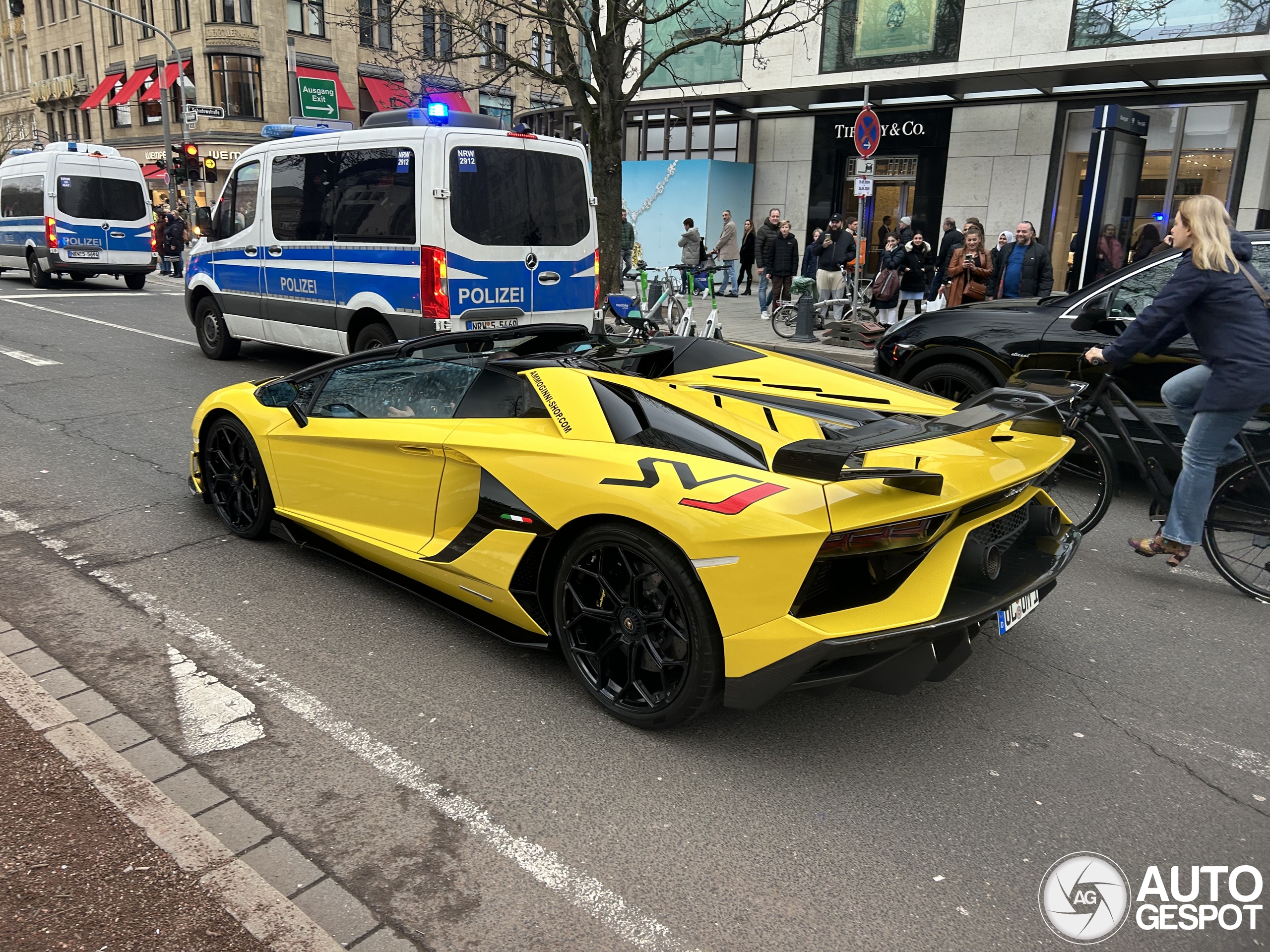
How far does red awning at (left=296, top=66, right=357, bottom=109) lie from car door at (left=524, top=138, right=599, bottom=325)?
124 feet

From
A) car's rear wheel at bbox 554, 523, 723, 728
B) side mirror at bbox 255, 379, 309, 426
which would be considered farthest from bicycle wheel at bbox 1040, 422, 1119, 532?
side mirror at bbox 255, 379, 309, 426

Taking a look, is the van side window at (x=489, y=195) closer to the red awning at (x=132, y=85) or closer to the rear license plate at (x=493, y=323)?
the rear license plate at (x=493, y=323)

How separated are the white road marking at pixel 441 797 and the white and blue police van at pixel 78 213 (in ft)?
58.5

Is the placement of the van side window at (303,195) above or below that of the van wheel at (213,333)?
above

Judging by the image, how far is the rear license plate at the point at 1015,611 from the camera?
10.3ft

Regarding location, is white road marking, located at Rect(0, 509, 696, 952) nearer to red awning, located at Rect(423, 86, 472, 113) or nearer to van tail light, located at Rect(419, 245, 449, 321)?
van tail light, located at Rect(419, 245, 449, 321)

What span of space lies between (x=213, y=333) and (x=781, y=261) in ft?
31.6

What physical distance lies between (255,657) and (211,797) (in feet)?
3.38

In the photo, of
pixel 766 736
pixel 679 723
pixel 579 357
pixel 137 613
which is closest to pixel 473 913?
pixel 679 723

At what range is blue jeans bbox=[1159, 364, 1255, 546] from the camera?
15.3ft

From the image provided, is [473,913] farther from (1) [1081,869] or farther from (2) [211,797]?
(1) [1081,869]

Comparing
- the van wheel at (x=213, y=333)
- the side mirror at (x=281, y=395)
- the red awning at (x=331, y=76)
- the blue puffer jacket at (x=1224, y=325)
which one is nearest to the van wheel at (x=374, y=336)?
the van wheel at (x=213, y=333)

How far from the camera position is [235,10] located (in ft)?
144

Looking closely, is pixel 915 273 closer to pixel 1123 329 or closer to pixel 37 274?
pixel 1123 329
